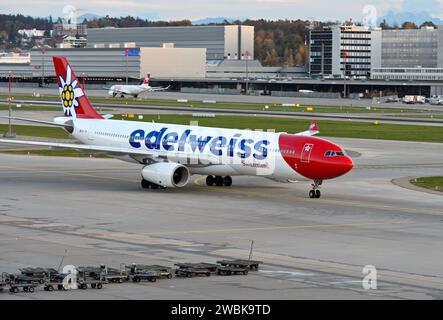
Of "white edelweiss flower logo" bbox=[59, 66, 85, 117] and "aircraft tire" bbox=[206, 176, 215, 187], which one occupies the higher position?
"white edelweiss flower logo" bbox=[59, 66, 85, 117]

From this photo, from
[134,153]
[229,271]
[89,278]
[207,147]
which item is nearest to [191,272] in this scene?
[229,271]

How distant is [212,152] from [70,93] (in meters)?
15.7

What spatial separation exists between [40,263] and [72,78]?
1506 inches

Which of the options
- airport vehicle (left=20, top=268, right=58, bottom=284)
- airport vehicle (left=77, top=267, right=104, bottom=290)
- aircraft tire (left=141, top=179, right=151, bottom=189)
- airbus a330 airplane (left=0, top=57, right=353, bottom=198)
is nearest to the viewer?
airport vehicle (left=77, top=267, right=104, bottom=290)

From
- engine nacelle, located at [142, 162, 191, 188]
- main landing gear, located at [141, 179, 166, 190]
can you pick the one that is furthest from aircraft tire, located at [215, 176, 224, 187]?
main landing gear, located at [141, 179, 166, 190]

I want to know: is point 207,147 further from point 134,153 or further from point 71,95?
point 71,95

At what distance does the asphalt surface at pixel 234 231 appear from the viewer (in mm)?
37219

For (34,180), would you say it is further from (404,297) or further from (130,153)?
Answer: (404,297)

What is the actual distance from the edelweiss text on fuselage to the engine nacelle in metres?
1.57

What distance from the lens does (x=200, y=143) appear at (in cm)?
6750

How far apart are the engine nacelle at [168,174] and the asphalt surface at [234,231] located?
0.73 m

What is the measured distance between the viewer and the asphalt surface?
37219 mm

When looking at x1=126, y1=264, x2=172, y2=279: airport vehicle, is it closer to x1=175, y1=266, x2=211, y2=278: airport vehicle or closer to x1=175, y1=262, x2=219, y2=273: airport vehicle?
x1=175, y1=266, x2=211, y2=278: airport vehicle

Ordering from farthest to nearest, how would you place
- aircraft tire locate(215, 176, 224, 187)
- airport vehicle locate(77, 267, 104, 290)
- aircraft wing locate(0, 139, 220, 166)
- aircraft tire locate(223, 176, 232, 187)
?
aircraft tire locate(223, 176, 232, 187) → aircraft tire locate(215, 176, 224, 187) → aircraft wing locate(0, 139, 220, 166) → airport vehicle locate(77, 267, 104, 290)
